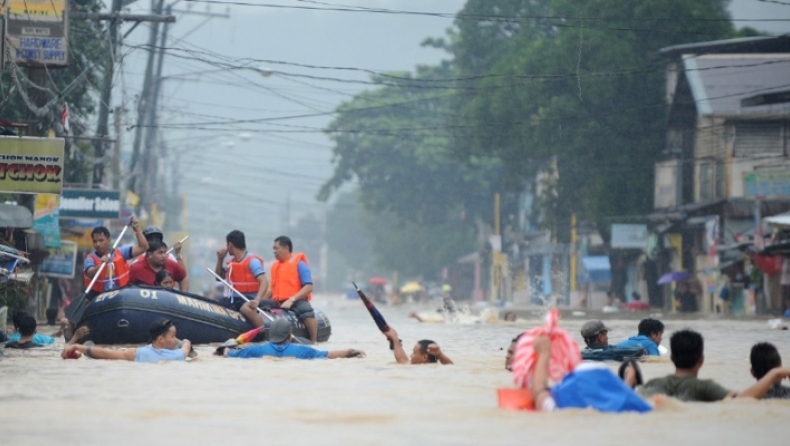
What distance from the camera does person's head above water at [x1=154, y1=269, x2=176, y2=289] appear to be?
19245 millimetres

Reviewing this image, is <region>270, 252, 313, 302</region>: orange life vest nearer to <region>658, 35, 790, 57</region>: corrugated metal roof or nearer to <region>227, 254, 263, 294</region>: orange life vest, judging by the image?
<region>227, 254, 263, 294</region>: orange life vest

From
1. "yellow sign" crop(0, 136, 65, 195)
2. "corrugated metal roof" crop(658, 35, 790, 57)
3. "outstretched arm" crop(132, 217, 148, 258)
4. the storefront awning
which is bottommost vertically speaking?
"outstretched arm" crop(132, 217, 148, 258)

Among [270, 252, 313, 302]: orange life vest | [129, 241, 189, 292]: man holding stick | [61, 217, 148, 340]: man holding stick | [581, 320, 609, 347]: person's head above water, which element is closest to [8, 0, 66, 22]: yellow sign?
[61, 217, 148, 340]: man holding stick

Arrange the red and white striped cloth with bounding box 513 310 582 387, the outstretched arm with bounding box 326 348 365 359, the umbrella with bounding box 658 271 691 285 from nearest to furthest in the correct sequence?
the red and white striped cloth with bounding box 513 310 582 387
the outstretched arm with bounding box 326 348 365 359
the umbrella with bounding box 658 271 691 285

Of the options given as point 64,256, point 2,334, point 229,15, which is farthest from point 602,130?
point 2,334

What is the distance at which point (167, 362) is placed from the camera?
1517cm

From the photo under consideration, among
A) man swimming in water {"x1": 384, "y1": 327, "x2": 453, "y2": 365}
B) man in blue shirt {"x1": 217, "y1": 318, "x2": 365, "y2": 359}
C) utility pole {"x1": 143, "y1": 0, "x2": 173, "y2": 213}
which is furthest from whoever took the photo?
utility pole {"x1": 143, "y1": 0, "x2": 173, "y2": 213}

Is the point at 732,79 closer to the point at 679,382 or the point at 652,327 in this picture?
the point at 652,327

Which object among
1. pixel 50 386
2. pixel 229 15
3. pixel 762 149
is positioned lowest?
pixel 50 386

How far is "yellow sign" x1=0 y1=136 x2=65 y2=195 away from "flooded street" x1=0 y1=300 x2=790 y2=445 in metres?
8.05

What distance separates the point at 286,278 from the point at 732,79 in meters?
28.8

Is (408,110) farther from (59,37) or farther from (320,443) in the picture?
(320,443)

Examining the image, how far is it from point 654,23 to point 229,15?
15.9 m

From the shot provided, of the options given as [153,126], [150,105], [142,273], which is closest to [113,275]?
[142,273]
